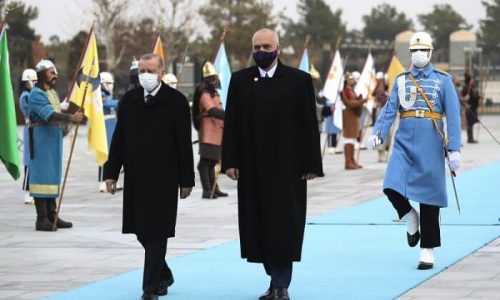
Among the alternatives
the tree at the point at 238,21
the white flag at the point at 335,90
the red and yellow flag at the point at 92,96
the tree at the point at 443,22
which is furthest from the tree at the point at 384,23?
the red and yellow flag at the point at 92,96

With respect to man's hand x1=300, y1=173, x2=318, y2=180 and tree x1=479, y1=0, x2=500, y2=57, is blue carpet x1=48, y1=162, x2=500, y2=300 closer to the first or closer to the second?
man's hand x1=300, y1=173, x2=318, y2=180

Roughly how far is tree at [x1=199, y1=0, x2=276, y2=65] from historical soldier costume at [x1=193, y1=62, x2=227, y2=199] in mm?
60947

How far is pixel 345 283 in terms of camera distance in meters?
9.90

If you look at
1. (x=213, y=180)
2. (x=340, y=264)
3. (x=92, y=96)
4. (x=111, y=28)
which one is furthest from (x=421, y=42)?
(x=111, y=28)

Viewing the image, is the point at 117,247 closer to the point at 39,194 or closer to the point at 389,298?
the point at 39,194

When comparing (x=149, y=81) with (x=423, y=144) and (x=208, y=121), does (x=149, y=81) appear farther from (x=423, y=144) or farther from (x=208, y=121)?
(x=208, y=121)

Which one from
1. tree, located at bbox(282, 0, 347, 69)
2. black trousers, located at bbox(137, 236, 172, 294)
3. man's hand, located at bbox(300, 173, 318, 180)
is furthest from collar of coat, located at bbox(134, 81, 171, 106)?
tree, located at bbox(282, 0, 347, 69)

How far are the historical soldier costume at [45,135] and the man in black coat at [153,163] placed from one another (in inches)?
172

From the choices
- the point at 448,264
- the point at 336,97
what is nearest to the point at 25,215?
the point at 448,264

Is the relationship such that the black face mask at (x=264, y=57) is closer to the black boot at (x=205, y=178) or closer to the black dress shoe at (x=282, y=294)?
the black dress shoe at (x=282, y=294)

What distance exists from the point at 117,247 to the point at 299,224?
12.0ft

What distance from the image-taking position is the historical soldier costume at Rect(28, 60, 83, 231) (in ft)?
44.4

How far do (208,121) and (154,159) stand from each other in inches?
329

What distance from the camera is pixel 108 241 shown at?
1294 cm
